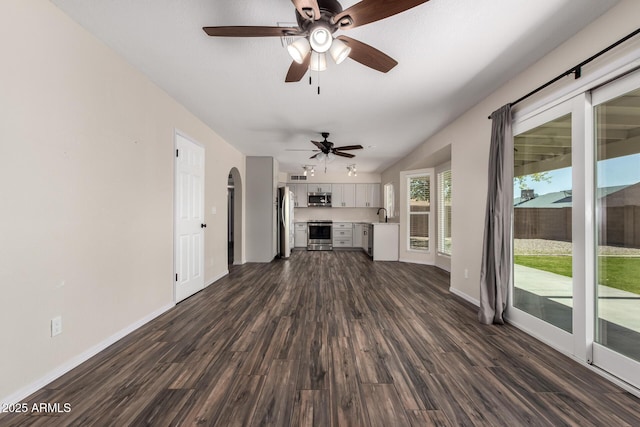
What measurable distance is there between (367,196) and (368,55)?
6.65 meters

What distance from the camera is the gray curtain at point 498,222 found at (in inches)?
101

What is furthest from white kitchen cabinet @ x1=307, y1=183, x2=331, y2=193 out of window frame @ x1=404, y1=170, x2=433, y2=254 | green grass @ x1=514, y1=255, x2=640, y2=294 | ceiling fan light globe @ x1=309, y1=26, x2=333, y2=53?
ceiling fan light globe @ x1=309, y1=26, x2=333, y2=53

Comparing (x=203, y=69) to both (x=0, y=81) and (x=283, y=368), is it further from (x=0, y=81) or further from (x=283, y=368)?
(x=283, y=368)

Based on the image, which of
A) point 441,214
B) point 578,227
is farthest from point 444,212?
point 578,227

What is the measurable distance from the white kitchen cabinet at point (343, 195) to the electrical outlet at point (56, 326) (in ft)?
23.0

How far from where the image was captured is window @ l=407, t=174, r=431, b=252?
6012 millimetres

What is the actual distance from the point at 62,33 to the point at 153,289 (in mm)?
2357

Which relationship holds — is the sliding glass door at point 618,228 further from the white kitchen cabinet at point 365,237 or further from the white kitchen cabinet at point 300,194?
the white kitchen cabinet at point 300,194

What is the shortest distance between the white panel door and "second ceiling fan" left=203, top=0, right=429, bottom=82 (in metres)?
2.20

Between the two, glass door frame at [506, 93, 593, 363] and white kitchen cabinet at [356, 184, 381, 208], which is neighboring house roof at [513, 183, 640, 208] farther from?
white kitchen cabinet at [356, 184, 381, 208]

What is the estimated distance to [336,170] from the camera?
26.0 ft

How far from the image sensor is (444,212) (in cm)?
547

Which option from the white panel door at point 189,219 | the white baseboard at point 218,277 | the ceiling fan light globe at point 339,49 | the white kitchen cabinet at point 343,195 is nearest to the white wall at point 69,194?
the white panel door at point 189,219

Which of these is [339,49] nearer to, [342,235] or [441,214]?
[441,214]
